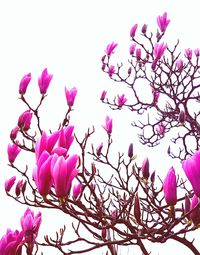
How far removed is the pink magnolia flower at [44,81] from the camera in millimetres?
2256

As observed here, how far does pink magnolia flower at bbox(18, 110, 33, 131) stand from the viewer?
81.5 inches

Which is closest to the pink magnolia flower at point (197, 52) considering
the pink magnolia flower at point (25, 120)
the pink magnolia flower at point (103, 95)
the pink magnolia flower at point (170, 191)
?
the pink magnolia flower at point (103, 95)

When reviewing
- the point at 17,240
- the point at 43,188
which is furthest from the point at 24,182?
the point at 43,188

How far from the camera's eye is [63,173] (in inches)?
43.4

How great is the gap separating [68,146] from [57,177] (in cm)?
22

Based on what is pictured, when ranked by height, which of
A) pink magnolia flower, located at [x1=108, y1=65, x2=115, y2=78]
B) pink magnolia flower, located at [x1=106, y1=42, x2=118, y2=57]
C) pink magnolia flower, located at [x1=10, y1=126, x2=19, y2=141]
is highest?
pink magnolia flower, located at [x1=106, y1=42, x2=118, y2=57]

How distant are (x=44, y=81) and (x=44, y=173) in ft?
4.00

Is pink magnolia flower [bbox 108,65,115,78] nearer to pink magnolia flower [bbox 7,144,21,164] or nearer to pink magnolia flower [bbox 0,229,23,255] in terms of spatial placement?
pink magnolia flower [bbox 7,144,21,164]

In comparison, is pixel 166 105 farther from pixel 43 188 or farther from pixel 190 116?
pixel 43 188

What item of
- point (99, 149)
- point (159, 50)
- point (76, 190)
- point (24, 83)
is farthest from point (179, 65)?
point (76, 190)

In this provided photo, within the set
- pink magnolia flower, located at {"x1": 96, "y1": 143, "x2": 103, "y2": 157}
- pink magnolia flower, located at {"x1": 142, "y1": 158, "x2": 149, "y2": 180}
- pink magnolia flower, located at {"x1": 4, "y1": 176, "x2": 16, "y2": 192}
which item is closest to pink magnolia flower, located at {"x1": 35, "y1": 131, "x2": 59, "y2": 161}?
pink magnolia flower, located at {"x1": 142, "y1": 158, "x2": 149, "y2": 180}

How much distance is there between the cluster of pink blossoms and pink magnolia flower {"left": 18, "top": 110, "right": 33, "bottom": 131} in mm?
696

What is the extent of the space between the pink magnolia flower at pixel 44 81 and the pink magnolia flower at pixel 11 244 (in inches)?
43.4

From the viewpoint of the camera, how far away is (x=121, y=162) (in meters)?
2.72
